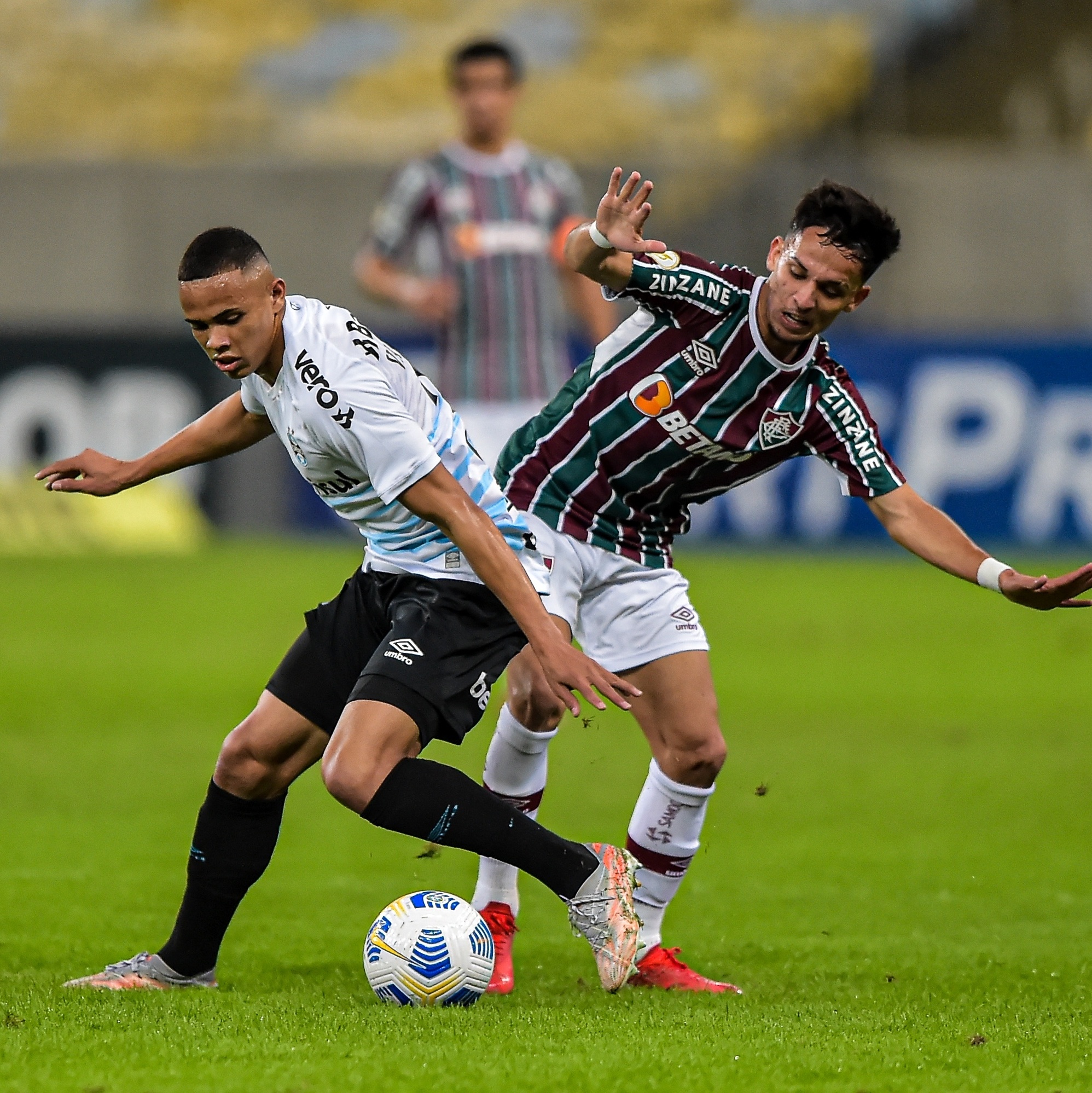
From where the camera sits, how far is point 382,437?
14.0ft

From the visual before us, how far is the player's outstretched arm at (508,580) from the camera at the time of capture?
4.17m

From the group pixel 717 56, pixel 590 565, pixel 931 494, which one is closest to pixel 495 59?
pixel 590 565

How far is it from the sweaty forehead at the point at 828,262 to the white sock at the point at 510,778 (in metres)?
1.36

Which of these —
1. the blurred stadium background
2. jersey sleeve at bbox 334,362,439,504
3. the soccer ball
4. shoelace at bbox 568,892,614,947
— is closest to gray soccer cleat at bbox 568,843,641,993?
shoelace at bbox 568,892,614,947

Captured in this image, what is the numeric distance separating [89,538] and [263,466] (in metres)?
1.78

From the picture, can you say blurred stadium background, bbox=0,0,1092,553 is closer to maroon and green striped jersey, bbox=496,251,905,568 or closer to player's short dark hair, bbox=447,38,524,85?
player's short dark hair, bbox=447,38,524,85

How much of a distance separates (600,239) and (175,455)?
1228 mm

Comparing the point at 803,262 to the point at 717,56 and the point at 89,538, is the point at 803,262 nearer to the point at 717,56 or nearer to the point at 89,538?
the point at 89,538

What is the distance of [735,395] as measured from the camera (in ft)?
16.1

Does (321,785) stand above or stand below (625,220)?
below

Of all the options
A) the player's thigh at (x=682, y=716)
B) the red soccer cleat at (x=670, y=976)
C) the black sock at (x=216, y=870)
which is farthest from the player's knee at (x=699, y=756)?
the black sock at (x=216, y=870)

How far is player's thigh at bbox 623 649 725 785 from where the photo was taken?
16.3 feet

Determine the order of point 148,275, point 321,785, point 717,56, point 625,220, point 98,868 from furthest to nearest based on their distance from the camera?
point 717,56 → point 148,275 → point 321,785 → point 98,868 → point 625,220

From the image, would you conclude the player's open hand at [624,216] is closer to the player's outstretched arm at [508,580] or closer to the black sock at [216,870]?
the player's outstretched arm at [508,580]
